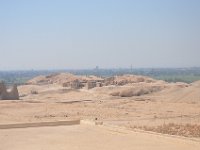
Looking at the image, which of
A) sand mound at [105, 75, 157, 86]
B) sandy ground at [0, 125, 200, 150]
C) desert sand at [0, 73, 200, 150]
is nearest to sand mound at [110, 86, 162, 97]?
desert sand at [0, 73, 200, 150]

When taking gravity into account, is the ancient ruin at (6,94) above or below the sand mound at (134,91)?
above

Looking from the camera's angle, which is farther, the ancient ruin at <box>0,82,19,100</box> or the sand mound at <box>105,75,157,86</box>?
the sand mound at <box>105,75,157,86</box>

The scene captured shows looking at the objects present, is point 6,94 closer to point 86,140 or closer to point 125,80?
point 86,140

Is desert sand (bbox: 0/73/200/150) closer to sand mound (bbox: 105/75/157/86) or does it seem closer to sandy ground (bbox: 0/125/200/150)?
sandy ground (bbox: 0/125/200/150)

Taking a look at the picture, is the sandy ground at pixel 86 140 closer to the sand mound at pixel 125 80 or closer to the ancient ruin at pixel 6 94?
the ancient ruin at pixel 6 94

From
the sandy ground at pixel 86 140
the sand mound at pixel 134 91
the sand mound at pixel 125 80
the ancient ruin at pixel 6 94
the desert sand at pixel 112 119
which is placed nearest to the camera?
the sandy ground at pixel 86 140

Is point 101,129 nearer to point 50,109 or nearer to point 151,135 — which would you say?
point 151,135

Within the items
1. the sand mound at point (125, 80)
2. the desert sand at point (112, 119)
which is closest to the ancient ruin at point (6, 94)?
the desert sand at point (112, 119)

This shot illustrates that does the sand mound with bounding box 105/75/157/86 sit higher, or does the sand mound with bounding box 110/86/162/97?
the sand mound with bounding box 105/75/157/86

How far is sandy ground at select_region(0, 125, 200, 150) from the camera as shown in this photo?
1522cm

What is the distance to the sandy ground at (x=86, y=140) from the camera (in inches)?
599

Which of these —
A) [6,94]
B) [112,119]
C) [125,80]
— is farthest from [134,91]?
[112,119]

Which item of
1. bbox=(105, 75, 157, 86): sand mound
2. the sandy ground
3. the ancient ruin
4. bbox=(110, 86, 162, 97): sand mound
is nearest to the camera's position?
the sandy ground

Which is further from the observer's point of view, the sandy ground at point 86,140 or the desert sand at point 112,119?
the desert sand at point 112,119
